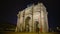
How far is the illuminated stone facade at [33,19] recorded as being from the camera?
2.25 m

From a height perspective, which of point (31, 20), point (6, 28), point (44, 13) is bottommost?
point (6, 28)

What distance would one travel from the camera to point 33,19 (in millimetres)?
2359

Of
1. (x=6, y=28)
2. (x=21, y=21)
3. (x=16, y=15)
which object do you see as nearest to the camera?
(x=6, y=28)

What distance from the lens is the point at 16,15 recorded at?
2.28 meters

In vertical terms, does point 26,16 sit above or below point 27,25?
above

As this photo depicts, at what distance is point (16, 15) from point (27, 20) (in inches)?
11.2

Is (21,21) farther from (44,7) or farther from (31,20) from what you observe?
(44,7)

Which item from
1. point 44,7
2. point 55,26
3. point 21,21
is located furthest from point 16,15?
point 55,26

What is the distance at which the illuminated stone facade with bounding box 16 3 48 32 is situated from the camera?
7.39 ft

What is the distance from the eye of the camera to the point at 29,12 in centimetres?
245

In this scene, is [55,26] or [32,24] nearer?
[55,26]

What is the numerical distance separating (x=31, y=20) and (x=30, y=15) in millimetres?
139

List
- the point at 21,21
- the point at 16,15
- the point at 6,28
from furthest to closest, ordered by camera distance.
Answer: the point at 21,21, the point at 16,15, the point at 6,28

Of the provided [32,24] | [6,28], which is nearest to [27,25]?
[32,24]
